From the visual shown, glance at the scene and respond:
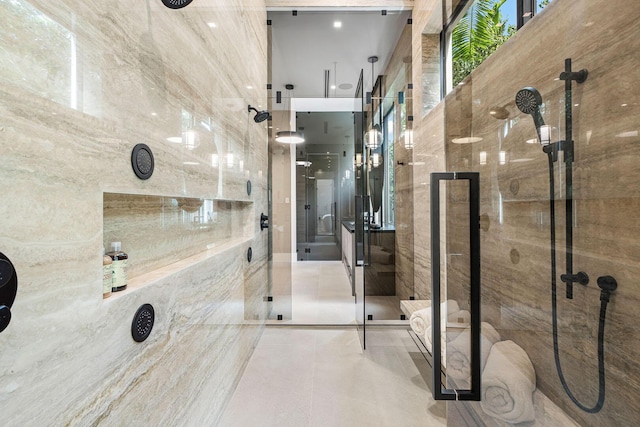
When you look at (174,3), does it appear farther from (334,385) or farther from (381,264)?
(381,264)

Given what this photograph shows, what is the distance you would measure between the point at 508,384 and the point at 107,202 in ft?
4.56

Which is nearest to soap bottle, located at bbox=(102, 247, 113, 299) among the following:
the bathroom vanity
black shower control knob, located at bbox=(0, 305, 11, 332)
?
black shower control knob, located at bbox=(0, 305, 11, 332)

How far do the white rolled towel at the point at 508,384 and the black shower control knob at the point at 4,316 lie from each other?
47.5 inches

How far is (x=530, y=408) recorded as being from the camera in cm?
Result: 82

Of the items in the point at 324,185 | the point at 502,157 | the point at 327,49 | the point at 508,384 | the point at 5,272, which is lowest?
the point at 508,384

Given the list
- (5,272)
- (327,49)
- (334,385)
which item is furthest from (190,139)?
(327,49)

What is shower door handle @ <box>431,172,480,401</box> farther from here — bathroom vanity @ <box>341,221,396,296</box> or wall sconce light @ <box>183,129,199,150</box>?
bathroom vanity @ <box>341,221,396,296</box>

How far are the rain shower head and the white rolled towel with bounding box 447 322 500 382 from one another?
0.62 metres

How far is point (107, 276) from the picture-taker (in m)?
0.82

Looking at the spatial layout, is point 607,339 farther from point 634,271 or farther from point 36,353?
point 36,353

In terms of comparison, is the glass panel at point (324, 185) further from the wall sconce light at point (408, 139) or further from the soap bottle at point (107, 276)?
the soap bottle at point (107, 276)

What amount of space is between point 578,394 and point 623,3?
0.85 meters

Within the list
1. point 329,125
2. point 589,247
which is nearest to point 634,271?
point 589,247

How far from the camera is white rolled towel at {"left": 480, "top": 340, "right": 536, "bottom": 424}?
825 millimetres
